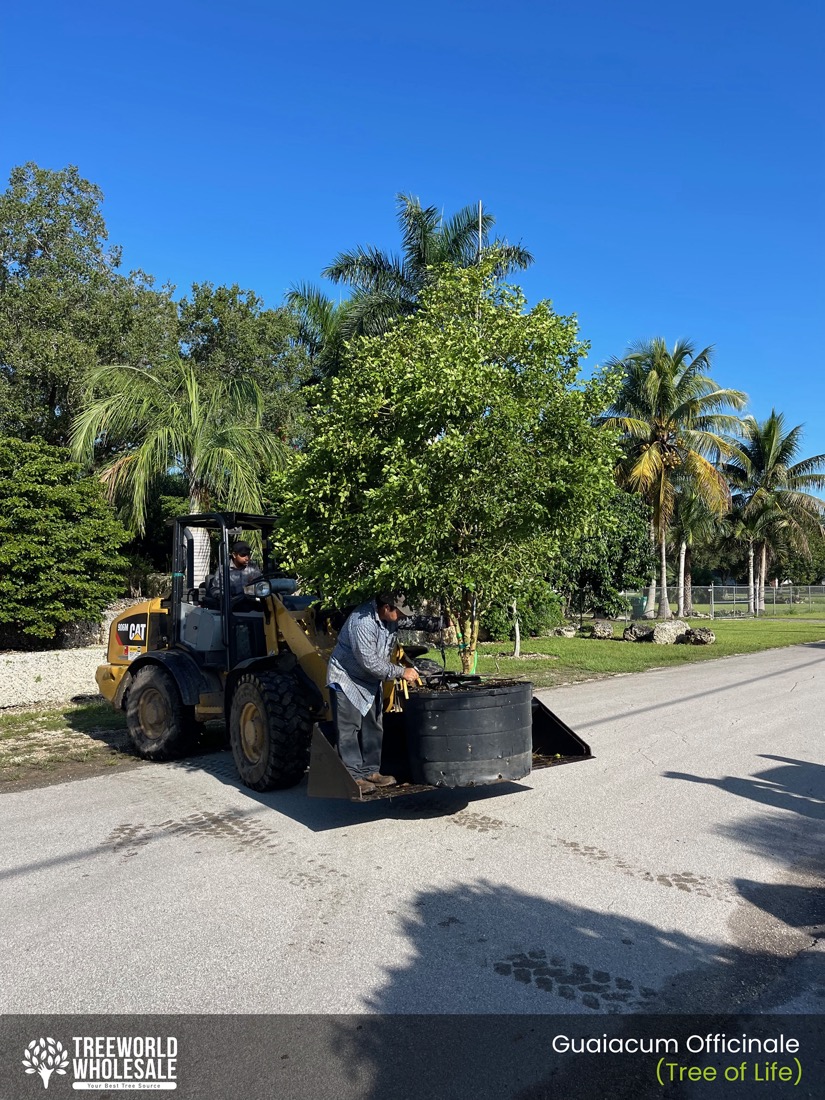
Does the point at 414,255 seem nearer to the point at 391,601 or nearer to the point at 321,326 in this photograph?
the point at 321,326

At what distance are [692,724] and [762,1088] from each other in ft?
25.8

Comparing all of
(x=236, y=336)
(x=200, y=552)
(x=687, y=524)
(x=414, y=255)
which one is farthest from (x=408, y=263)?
(x=687, y=524)

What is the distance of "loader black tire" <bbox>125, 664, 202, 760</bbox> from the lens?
8258mm

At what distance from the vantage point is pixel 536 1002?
3.53 metres

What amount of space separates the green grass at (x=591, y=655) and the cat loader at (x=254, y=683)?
592cm

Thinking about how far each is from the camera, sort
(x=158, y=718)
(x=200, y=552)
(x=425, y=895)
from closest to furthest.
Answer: (x=425, y=895) < (x=158, y=718) < (x=200, y=552)

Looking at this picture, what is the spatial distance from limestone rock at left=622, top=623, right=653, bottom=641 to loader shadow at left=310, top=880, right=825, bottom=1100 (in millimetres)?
22407

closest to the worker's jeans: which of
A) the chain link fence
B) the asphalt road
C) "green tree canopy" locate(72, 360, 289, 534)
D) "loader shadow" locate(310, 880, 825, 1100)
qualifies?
the asphalt road

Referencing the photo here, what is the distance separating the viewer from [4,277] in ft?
82.4

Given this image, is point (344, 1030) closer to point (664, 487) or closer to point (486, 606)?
point (486, 606)

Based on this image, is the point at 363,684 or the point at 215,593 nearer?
the point at 363,684

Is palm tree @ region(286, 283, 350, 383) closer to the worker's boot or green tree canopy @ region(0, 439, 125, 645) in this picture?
green tree canopy @ region(0, 439, 125, 645)

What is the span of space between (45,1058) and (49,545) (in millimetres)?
16222

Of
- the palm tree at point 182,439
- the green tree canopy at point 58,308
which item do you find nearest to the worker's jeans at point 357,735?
the palm tree at point 182,439
